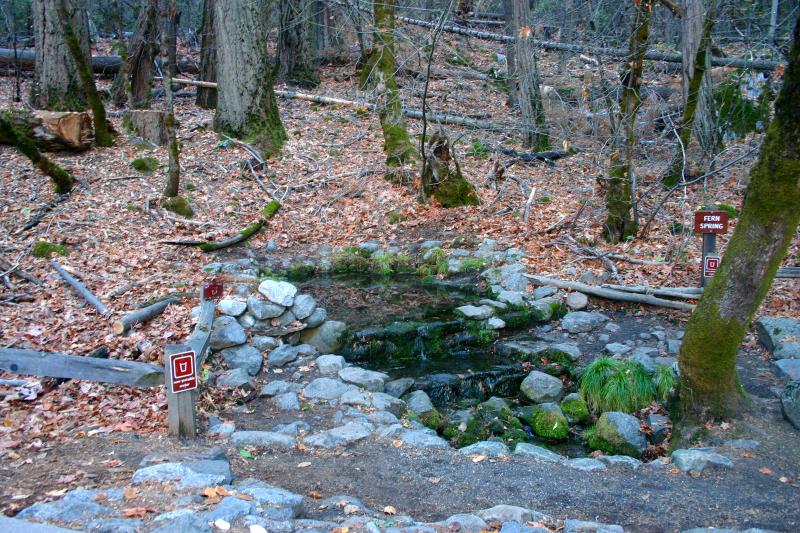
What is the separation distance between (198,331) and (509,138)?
10721 mm

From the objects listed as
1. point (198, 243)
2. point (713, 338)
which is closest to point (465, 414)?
point (713, 338)

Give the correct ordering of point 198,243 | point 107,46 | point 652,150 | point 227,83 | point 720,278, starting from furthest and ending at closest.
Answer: point 107,46, point 227,83, point 652,150, point 198,243, point 720,278

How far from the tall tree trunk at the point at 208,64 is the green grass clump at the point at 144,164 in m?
4.55

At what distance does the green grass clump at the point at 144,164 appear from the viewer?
1220cm

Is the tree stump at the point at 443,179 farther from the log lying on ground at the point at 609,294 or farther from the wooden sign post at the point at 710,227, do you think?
the wooden sign post at the point at 710,227

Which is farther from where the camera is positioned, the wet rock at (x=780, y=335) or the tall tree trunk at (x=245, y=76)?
the tall tree trunk at (x=245, y=76)

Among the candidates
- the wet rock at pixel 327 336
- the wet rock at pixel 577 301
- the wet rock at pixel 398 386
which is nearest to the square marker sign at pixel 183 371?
the wet rock at pixel 398 386

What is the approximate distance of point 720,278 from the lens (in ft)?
18.9

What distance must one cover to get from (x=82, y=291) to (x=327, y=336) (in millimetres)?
3024

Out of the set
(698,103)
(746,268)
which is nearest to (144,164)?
(698,103)

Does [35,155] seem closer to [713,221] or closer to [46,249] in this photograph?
[46,249]

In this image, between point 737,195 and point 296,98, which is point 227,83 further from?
point 737,195

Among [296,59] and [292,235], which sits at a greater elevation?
[296,59]

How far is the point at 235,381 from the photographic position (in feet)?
23.6
